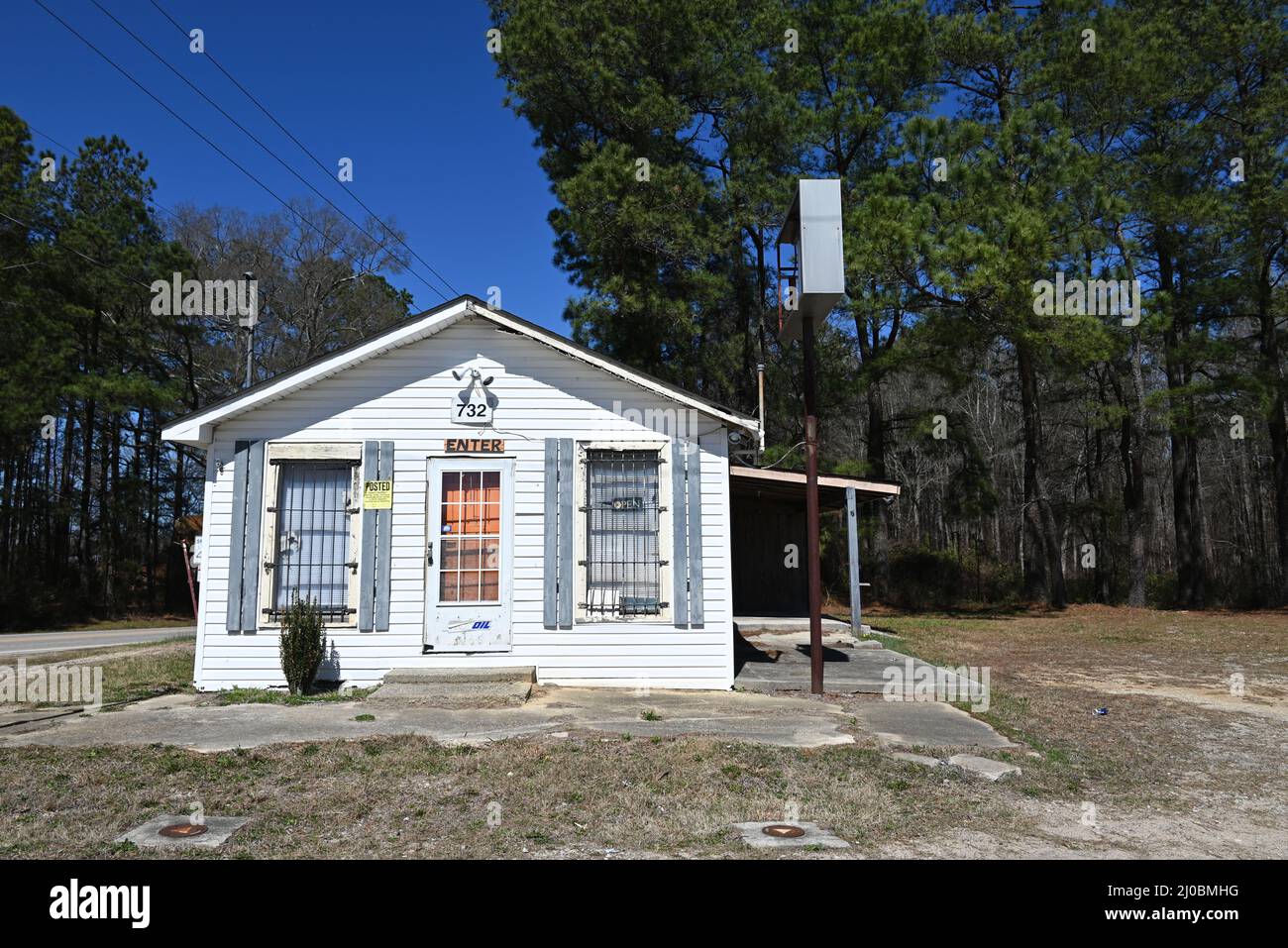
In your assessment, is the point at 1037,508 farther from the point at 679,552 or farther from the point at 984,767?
the point at 984,767

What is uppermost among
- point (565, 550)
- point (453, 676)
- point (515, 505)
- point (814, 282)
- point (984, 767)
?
point (814, 282)

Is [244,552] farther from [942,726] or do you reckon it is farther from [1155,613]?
[1155,613]

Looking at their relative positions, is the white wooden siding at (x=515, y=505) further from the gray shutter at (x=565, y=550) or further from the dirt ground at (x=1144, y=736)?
the dirt ground at (x=1144, y=736)

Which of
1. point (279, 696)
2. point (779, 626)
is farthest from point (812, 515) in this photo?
point (779, 626)

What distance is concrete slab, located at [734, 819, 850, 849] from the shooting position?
14.3ft

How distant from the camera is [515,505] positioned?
919 centimetres

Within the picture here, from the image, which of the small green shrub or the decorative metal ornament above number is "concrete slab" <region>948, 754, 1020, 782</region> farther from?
the small green shrub

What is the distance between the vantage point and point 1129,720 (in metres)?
7.98

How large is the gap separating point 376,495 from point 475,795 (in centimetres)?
465

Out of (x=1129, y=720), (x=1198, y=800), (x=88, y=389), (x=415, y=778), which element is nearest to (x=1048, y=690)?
(x=1129, y=720)

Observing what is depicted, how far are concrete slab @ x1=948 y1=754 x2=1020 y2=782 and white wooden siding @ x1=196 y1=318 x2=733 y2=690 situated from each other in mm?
3122

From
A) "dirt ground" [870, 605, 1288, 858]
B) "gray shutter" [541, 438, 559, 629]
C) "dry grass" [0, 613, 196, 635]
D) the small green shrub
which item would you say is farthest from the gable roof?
"dry grass" [0, 613, 196, 635]

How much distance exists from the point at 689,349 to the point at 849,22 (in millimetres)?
10250
